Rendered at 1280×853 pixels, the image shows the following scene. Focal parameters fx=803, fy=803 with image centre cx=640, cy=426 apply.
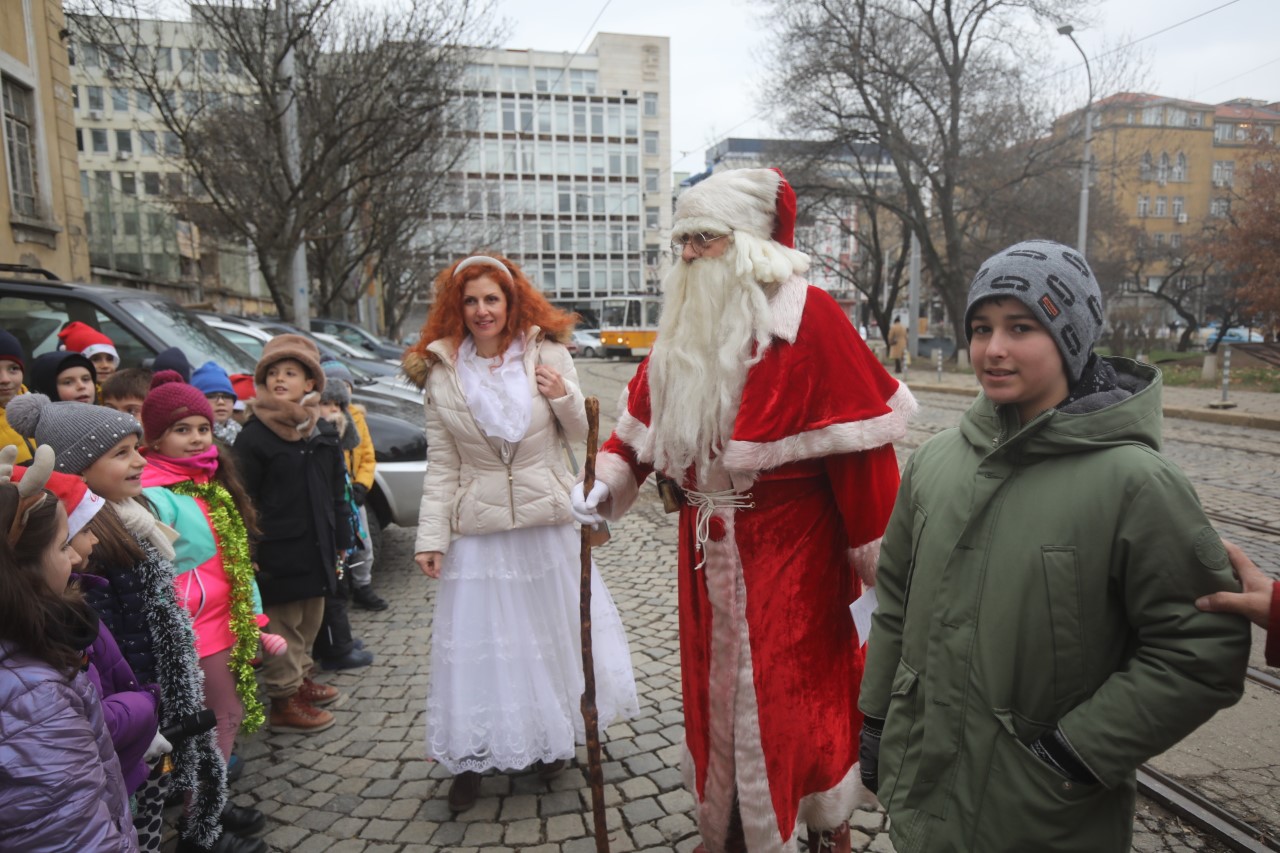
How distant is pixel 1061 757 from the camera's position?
56.1 inches

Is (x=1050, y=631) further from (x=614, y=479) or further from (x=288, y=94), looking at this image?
(x=288, y=94)

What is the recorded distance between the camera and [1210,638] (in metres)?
1.32

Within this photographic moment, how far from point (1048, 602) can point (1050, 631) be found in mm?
54

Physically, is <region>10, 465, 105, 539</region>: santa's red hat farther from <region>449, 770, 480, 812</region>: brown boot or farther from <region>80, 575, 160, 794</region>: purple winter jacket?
<region>449, 770, 480, 812</region>: brown boot

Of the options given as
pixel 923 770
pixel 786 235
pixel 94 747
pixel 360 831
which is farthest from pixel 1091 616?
pixel 360 831

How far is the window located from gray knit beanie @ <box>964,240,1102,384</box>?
46.9 ft

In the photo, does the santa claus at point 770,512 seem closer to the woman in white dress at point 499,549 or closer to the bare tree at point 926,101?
the woman in white dress at point 499,549

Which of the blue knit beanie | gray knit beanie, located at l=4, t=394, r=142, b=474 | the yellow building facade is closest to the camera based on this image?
gray knit beanie, located at l=4, t=394, r=142, b=474

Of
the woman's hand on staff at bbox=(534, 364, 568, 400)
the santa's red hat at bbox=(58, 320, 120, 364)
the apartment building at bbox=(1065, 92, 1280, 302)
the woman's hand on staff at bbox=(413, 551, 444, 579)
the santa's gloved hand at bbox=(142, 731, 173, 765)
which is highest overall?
the apartment building at bbox=(1065, 92, 1280, 302)

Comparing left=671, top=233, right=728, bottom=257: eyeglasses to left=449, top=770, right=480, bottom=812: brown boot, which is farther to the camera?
left=449, top=770, right=480, bottom=812: brown boot

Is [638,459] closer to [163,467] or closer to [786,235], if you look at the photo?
[786,235]

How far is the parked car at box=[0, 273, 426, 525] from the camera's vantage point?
5578 mm

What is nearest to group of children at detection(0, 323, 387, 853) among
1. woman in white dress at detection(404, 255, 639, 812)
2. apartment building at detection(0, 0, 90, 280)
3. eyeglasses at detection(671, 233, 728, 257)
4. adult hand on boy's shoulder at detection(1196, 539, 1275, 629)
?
woman in white dress at detection(404, 255, 639, 812)

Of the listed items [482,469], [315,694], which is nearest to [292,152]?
[315,694]
